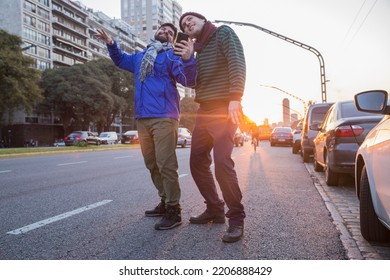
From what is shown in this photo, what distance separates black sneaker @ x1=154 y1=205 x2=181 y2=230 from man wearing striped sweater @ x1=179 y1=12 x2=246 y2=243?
0.51 metres

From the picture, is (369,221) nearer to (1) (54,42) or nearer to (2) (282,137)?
(2) (282,137)

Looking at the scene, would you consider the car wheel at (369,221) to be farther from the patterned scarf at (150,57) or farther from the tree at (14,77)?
the tree at (14,77)

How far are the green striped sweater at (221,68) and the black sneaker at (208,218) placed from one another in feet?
3.41

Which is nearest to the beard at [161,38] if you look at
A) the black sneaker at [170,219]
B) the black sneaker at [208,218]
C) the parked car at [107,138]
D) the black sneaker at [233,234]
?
the black sneaker at [170,219]

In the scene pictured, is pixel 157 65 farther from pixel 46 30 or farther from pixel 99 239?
pixel 46 30

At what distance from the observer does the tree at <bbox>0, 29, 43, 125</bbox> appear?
108 ft

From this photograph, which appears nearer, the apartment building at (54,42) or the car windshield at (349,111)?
the car windshield at (349,111)

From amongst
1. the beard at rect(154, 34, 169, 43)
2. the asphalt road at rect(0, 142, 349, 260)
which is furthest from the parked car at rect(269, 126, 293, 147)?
the beard at rect(154, 34, 169, 43)

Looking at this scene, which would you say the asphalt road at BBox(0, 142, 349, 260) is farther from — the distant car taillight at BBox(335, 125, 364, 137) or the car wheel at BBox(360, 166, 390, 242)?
the distant car taillight at BBox(335, 125, 364, 137)

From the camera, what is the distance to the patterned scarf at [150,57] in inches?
126

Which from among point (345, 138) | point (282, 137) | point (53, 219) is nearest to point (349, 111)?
point (345, 138)

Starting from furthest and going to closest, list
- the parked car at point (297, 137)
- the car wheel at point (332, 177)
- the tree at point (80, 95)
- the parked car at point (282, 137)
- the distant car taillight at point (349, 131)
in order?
A: the tree at point (80, 95) < the parked car at point (282, 137) < the parked car at point (297, 137) < the car wheel at point (332, 177) < the distant car taillight at point (349, 131)

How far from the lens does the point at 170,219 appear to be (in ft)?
10.3

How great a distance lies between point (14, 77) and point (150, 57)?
35.6 m
